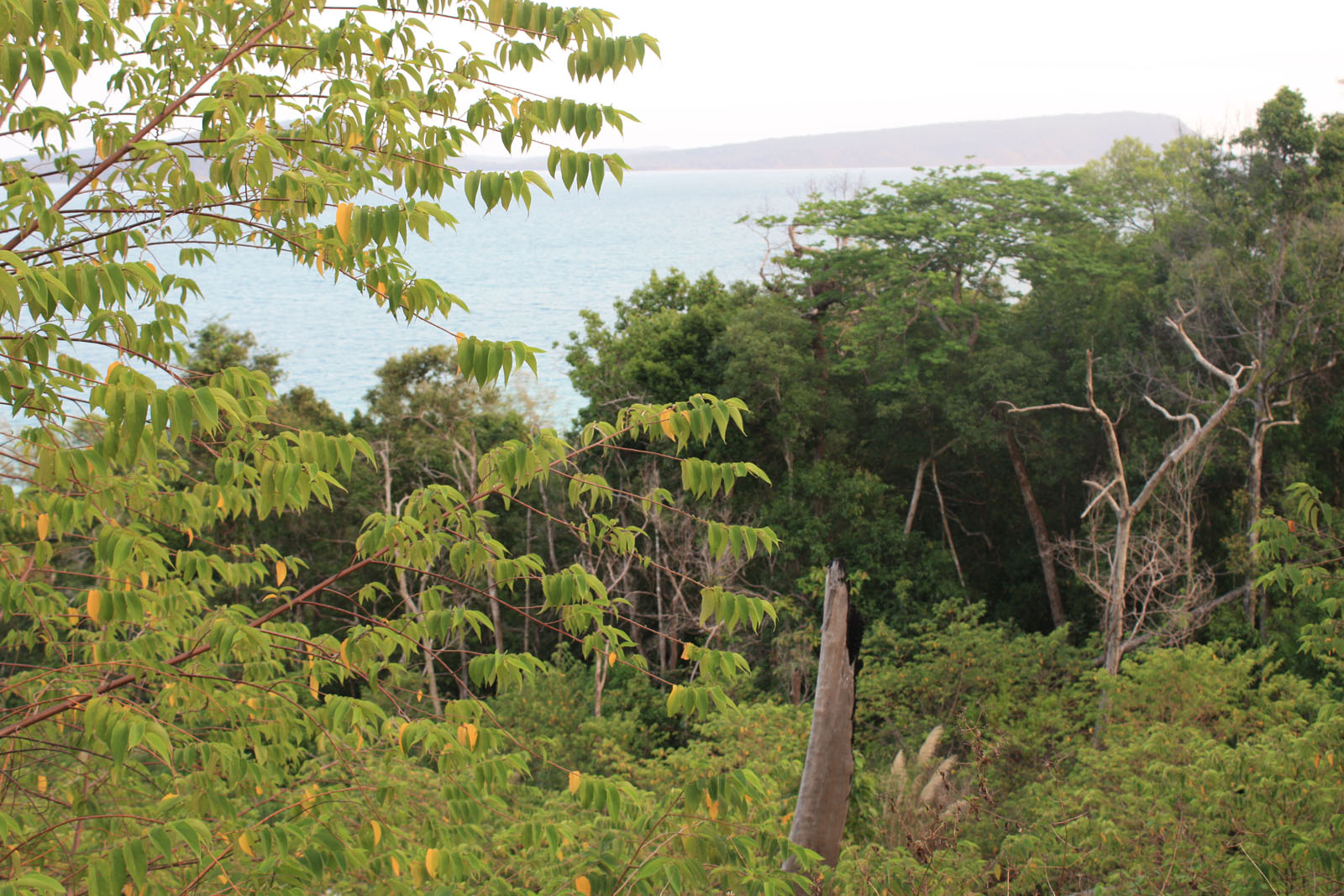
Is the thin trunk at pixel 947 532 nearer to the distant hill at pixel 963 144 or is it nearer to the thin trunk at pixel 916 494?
the thin trunk at pixel 916 494

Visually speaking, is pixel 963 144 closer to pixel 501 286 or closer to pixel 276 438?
pixel 501 286

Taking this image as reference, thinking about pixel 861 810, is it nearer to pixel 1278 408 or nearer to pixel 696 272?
pixel 1278 408

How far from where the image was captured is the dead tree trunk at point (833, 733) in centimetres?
439

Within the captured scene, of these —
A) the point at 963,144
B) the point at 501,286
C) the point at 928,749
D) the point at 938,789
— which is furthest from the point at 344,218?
the point at 963,144

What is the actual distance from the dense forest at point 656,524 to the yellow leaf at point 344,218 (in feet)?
0.44

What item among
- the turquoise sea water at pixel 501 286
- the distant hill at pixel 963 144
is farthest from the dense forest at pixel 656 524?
the distant hill at pixel 963 144

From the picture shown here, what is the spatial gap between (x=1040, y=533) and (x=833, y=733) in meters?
12.6

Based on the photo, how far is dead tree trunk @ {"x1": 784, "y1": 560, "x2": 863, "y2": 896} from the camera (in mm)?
4387

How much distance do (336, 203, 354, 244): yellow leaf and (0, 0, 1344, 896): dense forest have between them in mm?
135

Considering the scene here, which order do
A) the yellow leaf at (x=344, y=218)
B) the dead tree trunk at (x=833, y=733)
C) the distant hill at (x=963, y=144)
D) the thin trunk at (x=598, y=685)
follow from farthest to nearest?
the distant hill at (x=963, y=144)
the thin trunk at (x=598, y=685)
the dead tree trunk at (x=833, y=733)
the yellow leaf at (x=344, y=218)

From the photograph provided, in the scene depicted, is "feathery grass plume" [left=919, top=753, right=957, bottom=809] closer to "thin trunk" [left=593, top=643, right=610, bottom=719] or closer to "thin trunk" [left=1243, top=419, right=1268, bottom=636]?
"thin trunk" [left=593, top=643, right=610, bottom=719]

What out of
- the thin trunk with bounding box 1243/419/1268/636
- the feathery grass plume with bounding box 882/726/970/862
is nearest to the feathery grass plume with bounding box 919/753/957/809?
the feathery grass plume with bounding box 882/726/970/862

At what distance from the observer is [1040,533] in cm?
1580

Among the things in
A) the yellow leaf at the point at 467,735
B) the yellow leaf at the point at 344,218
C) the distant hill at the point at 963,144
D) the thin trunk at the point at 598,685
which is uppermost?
the distant hill at the point at 963,144
